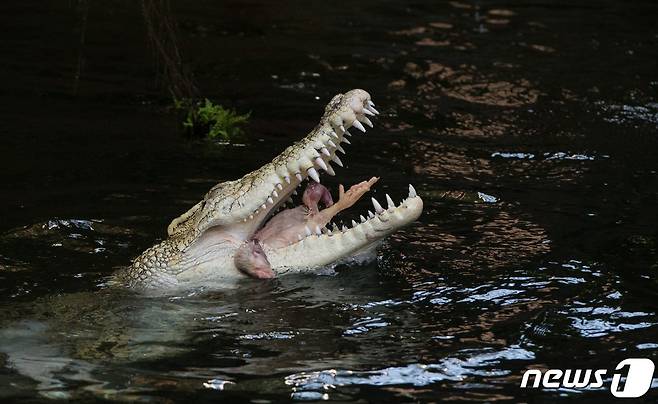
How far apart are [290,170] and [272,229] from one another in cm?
53

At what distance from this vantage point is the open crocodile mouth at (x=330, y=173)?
692cm

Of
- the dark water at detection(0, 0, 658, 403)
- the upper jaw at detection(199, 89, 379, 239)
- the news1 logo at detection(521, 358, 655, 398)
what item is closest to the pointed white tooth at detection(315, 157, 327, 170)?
the upper jaw at detection(199, 89, 379, 239)

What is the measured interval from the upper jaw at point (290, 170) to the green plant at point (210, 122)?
4164 mm

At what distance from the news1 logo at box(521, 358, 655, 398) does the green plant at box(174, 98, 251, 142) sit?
620cm

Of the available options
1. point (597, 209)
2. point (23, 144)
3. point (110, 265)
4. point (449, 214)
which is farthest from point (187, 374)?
point (23, 144)

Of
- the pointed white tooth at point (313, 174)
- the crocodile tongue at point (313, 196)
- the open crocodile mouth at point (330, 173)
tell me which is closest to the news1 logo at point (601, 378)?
the open crocodile mouth at point (330, 173)

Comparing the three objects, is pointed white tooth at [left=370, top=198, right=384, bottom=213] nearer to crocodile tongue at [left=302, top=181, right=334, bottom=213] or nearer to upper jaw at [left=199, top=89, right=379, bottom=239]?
upper jaw at [left=199, top=89, right=379, bottom=239]

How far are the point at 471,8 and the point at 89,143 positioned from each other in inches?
384

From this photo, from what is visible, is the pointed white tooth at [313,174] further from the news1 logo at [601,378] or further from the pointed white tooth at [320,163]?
the news1 logo at [601,378]

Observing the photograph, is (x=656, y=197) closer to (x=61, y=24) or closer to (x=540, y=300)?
(x=540, y=300)

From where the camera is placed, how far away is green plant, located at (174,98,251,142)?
37.7 ft

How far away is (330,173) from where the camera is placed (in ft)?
23.4

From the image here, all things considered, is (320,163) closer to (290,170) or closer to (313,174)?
(313,174)

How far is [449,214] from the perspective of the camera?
9.23 meters
